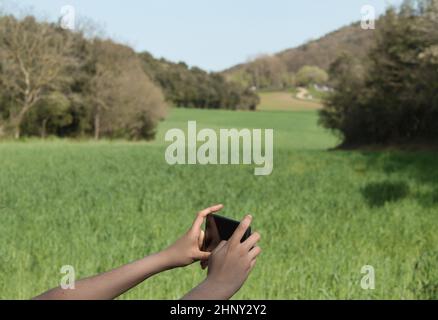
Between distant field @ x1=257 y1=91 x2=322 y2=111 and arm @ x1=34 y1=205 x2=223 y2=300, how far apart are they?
12228 cm

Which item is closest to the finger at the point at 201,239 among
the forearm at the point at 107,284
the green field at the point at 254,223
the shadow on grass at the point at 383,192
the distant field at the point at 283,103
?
the forearm at the point at 107,284

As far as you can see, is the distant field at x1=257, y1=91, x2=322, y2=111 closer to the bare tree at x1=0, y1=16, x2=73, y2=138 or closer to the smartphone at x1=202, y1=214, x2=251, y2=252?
the bare tree at x1=0, y1=16, x2=73, y2=138

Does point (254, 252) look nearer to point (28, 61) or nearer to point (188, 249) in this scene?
point (188, 249)

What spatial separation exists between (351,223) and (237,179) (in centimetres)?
725

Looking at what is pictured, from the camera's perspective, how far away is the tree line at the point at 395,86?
2980 centimetres

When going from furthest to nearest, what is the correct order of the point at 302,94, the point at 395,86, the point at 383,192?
1. the point at 302,94
2. the point at 395,86
3. the point at 383,192

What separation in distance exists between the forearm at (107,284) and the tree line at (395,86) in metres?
28.2

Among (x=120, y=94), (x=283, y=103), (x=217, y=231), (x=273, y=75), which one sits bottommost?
(x=217, y=231)

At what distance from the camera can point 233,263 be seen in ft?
4.41

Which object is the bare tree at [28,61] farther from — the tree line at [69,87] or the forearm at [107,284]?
the forearm at [107,284]

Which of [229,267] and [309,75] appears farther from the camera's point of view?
[309,75]

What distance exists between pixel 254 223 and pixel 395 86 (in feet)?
86.8

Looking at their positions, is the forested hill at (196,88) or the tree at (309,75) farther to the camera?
the tree at (309,75)

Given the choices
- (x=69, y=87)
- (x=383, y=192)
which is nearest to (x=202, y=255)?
(x=383, y=192)
